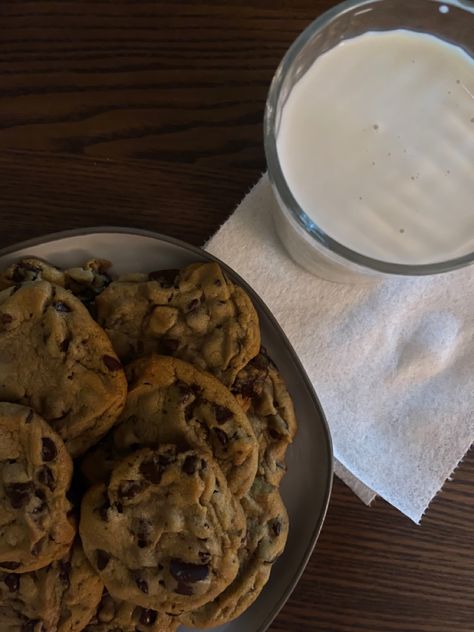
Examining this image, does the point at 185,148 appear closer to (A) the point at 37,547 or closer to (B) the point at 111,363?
(B) the point at 111,363

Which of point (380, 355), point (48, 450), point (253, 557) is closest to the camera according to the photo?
point (48, 450)

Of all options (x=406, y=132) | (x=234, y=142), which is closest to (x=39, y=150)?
(x=234, y=142)

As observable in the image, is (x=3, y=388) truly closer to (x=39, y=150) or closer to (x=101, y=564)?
(x=101, y=564)

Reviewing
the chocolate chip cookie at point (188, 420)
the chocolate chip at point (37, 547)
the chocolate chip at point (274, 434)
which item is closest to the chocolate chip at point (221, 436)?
the chocolate chip cookie at point (188, 420)

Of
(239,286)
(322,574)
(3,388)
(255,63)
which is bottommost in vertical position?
(322,574)

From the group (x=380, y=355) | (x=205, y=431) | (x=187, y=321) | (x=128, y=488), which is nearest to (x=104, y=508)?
(x=128, y=488)

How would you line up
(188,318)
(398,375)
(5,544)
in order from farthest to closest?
(398,375), (188,318), (5,544)
